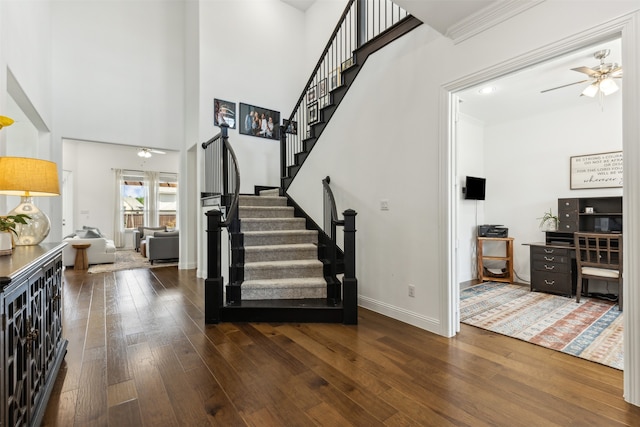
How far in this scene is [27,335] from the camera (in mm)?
1446

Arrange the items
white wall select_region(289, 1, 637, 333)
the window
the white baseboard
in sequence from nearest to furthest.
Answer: white wall select_region(289, 1, 637, 333) → the white baseboard → the window

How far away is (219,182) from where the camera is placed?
470 centimetres

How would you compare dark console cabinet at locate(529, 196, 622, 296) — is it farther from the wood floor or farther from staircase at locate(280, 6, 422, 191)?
staircase at locate(280, 6, 422, 191)

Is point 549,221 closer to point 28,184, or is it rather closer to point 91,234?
point 28,184

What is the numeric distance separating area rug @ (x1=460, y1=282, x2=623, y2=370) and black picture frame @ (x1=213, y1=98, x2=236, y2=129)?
15.8 feet

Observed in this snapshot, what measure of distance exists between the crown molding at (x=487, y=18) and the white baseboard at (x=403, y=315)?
2516 mm

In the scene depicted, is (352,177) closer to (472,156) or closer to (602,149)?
(472,156)

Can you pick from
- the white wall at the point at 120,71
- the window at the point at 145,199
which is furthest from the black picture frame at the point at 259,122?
the window at the point at 145,199

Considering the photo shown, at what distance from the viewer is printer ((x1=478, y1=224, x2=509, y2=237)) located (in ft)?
17.0

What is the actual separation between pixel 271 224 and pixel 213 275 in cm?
135

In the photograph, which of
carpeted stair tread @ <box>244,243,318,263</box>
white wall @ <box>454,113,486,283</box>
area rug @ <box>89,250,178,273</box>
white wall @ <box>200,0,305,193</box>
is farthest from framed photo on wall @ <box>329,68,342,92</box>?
area rug @ <box>89,250,178,273</box>

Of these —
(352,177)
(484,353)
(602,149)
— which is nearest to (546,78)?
(602,149)

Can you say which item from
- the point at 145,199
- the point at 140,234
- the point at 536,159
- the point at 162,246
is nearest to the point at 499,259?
the point at 536,159

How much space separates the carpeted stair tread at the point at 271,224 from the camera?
4055 millimetres
